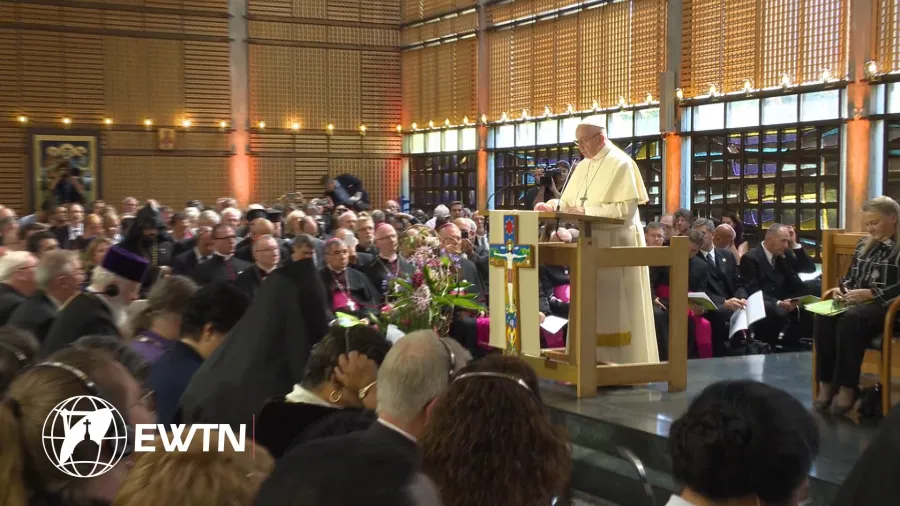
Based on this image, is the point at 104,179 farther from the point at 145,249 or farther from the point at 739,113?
the point at 739,113

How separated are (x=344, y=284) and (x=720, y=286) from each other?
3.66 metres

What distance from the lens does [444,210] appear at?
15.7 m

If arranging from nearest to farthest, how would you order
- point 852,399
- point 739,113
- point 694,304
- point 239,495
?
point 239,495, point 852,399, point 694,304, point 739,113

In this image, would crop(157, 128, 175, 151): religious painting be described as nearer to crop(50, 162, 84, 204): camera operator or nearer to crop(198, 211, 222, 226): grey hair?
crop(50, 162, 84, 204): camera operator

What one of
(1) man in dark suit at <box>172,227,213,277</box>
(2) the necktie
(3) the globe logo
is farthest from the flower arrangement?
(3) the globe logo

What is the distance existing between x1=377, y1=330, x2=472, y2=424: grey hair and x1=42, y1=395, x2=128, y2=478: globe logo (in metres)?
0.71

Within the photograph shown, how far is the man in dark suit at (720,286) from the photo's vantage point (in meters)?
8.73

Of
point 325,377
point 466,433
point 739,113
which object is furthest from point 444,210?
point 466,433

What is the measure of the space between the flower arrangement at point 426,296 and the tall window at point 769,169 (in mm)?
7735

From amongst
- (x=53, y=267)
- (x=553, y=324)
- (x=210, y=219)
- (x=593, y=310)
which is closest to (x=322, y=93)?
(x=210, y=219)

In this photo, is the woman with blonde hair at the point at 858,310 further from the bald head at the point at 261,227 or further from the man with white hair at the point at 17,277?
the bald head at the point at 261,227

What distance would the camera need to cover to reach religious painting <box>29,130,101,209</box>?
18.2 metres

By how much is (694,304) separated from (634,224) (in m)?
2.26

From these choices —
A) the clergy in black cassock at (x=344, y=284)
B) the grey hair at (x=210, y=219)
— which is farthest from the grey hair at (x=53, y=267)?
the grey hair at (x=210, y=219)
